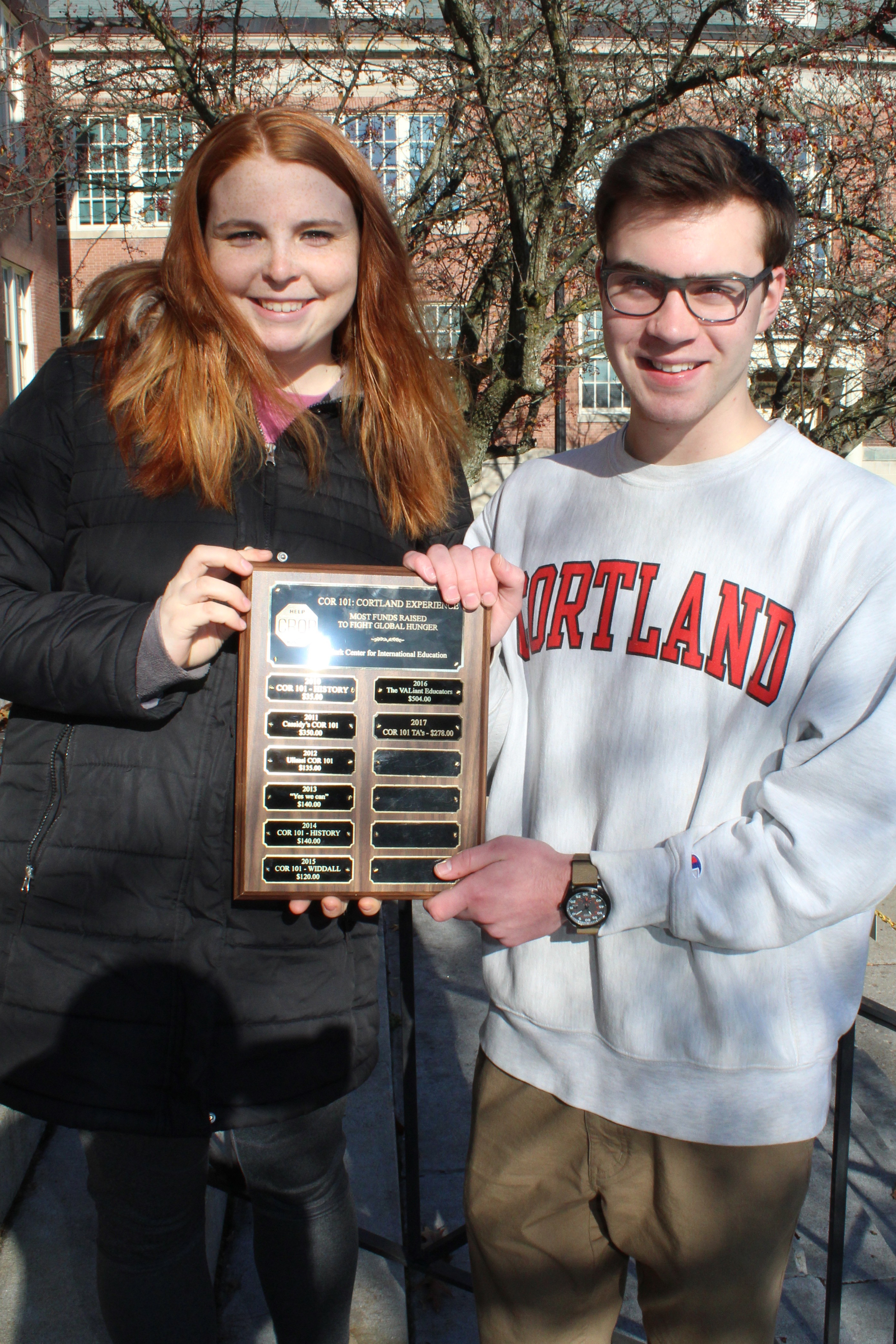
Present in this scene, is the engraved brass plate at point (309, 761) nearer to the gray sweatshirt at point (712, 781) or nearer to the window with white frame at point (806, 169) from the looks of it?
the gray sweatshirt at point (712, 781)

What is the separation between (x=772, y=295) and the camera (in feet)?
6.36

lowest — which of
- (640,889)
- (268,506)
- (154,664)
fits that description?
(640,889)

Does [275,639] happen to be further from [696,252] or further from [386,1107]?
[386,1107]

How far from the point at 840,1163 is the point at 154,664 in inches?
77.3

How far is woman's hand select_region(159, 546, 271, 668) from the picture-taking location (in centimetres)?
179

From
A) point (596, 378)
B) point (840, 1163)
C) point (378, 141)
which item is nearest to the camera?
point (840, 1163)

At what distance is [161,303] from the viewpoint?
214cm

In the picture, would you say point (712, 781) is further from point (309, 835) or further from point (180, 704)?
point (180, 704)

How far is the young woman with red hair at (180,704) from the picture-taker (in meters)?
1.92

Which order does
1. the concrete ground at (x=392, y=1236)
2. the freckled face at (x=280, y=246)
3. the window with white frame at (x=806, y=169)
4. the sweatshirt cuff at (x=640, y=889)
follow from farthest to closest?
the window with white frame at (x=806, y=169), the concrete ground at (x=392, y=1236), the freckled face at (x=280, y=246), the sweatshirt cuff at (x=640, y=889)

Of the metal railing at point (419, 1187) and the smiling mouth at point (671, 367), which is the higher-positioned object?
the smiling mouth at point (671, 367)

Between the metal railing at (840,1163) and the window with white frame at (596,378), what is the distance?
25.2ft

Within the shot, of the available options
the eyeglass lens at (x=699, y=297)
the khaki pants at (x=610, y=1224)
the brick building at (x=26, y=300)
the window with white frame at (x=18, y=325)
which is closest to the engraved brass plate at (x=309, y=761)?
the khaki pants at (x=610, y=1224)

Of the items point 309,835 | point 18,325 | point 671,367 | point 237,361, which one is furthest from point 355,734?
point 18,325
